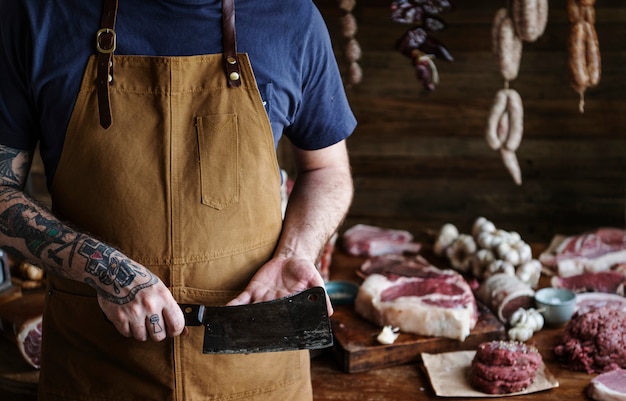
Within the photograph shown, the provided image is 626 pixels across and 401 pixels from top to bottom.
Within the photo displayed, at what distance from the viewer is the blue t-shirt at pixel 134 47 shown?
203cm

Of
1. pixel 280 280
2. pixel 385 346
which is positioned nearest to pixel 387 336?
pixel 385 346

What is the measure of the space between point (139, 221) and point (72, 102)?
0.37 meters

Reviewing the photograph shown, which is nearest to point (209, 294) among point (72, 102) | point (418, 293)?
point (72, 102)

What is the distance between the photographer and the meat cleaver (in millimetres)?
2004

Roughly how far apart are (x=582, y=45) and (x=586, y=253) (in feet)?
3.73

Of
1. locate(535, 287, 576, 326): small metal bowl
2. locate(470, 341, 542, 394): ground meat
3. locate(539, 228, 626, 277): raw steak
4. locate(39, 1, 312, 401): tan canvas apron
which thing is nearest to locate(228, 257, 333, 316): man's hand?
locate(39, 1, 312, 401): tan canvas apron

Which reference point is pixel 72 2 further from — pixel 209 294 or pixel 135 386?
pixel 135 386

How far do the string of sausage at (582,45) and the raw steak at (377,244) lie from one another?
3.96 feet

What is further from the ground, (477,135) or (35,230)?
(35,230)

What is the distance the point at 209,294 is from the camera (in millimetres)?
2148

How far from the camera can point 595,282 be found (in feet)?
12.0

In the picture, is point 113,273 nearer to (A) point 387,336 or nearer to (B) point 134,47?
(B) point 134,47

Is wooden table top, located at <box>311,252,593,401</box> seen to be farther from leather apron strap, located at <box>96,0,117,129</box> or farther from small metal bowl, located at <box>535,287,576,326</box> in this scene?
leather apron strap, located at <box>96,0,117,129</box>

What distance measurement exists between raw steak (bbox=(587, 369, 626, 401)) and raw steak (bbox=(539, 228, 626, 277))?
1.16 m
